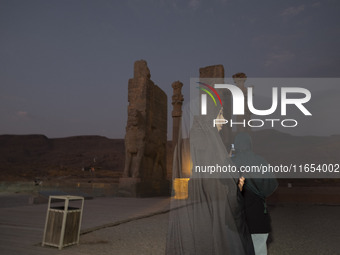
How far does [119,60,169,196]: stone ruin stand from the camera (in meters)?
12.1

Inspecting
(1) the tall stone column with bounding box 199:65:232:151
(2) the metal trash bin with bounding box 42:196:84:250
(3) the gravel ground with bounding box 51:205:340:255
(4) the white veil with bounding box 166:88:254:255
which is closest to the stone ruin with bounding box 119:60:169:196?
(1) the tall stone column with bounding box 199:65:232:151

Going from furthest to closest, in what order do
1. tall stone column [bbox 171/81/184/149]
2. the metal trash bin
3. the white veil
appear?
tall stone column [bbox 171/81/184/149] → the metal trash bin → the white veil

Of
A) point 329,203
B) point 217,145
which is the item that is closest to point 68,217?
point 217,145

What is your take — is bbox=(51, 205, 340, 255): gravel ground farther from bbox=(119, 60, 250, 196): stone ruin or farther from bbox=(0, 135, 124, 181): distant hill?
bbox=(0, 135, 124, 181): distant hill

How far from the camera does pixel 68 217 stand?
3.93m

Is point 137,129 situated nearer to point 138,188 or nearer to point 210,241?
point 138,188

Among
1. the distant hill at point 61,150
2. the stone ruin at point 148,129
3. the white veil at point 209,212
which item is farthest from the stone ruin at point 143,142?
the distant hill at point 61,150

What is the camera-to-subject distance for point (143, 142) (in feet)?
40.7

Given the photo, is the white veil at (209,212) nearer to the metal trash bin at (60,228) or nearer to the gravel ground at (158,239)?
the gravel ground at (158,239)

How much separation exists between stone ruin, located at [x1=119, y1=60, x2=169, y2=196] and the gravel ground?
557cm

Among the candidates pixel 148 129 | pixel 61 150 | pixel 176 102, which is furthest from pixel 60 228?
pixel 61 150

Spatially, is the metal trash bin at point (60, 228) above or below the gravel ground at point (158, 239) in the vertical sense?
above

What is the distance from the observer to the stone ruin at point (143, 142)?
12.1m

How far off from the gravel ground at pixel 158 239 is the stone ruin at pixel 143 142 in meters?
5.57
